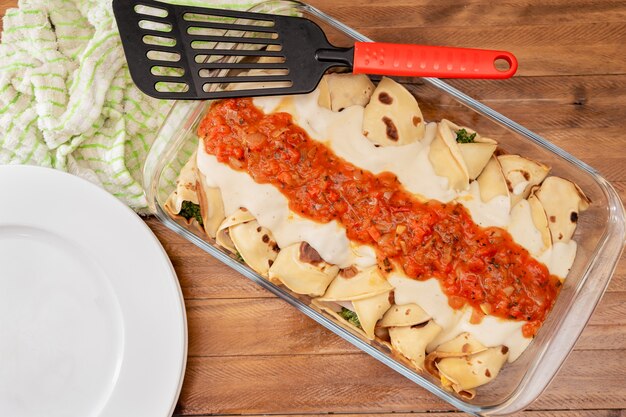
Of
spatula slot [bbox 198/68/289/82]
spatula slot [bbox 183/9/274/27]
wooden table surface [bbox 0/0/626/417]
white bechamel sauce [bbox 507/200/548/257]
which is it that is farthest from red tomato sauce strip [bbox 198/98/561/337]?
wooden table surface [bbox 0/0/626/417]

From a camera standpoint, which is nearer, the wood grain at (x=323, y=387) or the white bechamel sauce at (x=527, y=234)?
the white bechamel sauce at (x=527, y=234)

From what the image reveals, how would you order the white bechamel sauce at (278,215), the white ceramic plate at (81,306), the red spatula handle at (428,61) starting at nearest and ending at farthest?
1. the red spatula handle at (428,61)
2. the white bechamel sauce at (278,215)
3. the white ceramic plate at (81,306)

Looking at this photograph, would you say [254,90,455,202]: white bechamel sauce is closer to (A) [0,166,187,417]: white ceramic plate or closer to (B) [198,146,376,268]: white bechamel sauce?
(B) [198,146,376,268]: white bechamel sauce

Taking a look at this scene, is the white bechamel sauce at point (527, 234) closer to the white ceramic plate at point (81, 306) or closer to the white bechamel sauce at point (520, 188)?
the white bechamel sauce at point (520, 188)

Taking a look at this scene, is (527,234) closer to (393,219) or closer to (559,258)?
(559,258)

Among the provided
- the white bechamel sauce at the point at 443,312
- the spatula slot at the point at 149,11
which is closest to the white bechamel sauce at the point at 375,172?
the white bechamel sauce at the point at 443,312

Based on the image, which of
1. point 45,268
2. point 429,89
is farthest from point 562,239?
A: point 45,268

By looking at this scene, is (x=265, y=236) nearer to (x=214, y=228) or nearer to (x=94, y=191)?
(x=214, y=228)
